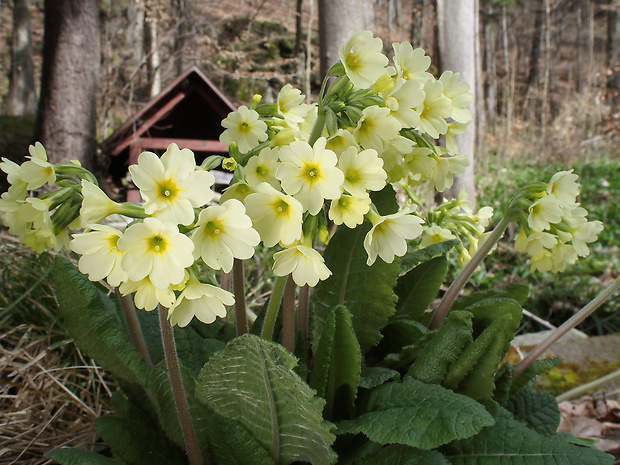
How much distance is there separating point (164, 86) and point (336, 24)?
533cm

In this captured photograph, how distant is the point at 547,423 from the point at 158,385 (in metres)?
1.12

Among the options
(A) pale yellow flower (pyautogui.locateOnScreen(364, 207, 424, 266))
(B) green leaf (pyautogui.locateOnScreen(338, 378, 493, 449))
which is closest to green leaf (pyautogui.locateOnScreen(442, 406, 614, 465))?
(B) green leaf (pyautogui.locateOnScreen(338, 378, 493, 449))

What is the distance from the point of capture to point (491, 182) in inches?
298

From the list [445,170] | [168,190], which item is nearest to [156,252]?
[168,190]

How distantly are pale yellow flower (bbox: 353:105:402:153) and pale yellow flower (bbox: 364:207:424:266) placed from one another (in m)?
0.14

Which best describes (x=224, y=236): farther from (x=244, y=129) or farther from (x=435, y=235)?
(x=435, y=235)

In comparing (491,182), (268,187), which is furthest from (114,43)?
(268,187)

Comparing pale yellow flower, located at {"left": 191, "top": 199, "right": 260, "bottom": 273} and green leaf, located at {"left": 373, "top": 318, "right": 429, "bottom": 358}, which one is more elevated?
pale yellow flower, located at {"left": 191, "top": 199, "right": 260, "bottom": 273}

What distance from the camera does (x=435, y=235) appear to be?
5.35 ft

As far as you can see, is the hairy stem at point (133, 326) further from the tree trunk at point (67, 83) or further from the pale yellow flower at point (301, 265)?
the tree trunk at point (67, 83)

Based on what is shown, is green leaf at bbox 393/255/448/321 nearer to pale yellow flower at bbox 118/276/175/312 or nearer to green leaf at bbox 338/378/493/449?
green leaf at bbox 338/378/493/449

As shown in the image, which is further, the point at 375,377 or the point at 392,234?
the point at 375,377

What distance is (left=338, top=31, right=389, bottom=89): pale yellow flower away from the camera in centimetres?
104

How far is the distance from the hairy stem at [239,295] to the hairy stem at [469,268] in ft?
1.96
